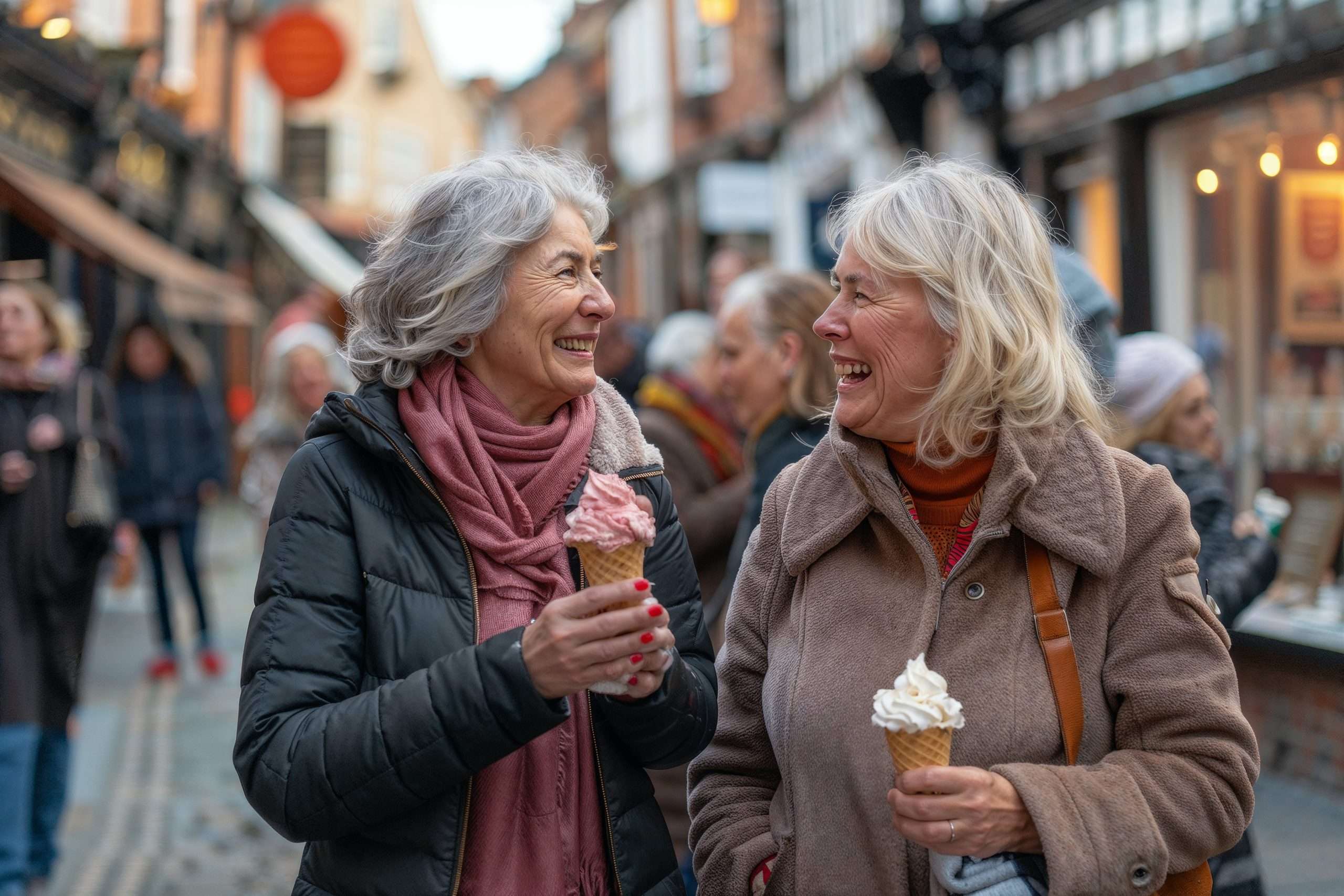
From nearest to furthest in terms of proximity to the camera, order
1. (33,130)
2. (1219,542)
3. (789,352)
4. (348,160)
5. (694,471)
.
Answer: (1219,542), (789,352), (694,471), (33,130), (348,160)

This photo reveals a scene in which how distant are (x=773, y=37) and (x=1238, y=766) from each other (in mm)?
15455

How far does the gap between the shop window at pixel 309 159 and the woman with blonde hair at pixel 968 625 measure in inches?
1267

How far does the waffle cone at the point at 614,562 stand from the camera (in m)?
2.19

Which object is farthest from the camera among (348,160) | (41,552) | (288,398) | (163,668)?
(348,160)

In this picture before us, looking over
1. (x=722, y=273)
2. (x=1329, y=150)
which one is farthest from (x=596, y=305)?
(x=722, y=273)

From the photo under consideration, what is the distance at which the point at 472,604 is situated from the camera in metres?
2.33

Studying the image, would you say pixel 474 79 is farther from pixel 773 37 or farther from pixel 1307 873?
pixel 1307 873

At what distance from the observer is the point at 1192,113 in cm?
756

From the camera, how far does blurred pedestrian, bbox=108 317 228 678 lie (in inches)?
360

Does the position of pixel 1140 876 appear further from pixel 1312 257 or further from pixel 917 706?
pixel 1312 257

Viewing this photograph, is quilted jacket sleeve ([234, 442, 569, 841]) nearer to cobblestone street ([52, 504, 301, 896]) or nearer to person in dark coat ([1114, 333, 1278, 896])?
person in dark coat ([1114, 333, 1278, 896])

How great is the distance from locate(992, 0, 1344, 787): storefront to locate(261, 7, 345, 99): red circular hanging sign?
→ 307 inches

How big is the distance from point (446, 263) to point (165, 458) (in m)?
7.36

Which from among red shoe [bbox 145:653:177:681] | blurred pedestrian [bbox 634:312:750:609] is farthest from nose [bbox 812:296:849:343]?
red shoe [bbox 145:653:177:681]
